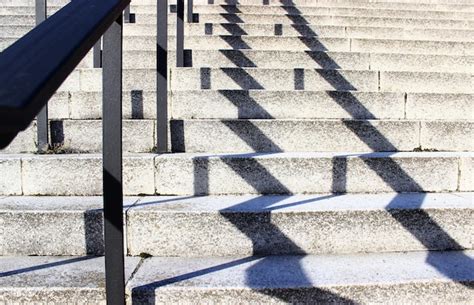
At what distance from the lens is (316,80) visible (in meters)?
3.67

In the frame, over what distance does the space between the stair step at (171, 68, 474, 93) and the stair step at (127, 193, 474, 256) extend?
1.39 meters

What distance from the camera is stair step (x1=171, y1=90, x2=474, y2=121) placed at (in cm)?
321

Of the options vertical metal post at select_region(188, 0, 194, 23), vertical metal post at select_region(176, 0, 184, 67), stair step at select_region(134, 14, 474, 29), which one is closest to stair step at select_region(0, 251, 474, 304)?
vertical metal post at select_region(176, 0, 184, 67)

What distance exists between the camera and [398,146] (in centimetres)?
298

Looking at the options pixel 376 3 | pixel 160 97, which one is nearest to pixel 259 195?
pixel 160 97

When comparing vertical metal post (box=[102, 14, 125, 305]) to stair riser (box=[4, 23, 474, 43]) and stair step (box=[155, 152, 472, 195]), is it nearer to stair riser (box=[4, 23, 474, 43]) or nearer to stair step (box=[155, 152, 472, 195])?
stair step (box=[155, 152, 472, 195])

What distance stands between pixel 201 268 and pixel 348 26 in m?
3.75

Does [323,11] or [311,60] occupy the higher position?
[323,11]

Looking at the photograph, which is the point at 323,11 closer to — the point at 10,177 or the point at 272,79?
the point at 272,79

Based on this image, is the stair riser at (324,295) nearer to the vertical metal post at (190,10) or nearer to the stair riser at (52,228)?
the stair riser at (52,228)

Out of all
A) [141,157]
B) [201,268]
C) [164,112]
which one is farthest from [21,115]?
[164,112]

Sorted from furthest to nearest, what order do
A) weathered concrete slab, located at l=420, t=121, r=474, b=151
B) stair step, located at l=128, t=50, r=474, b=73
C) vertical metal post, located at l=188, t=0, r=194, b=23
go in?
vertical metal post, located at l=188, t=0, r=194, b=23 < stair step, located at l=128, t=50, r=474, b=73 < weathered concrete slab, located at l=420, t=121, r=474, b=151

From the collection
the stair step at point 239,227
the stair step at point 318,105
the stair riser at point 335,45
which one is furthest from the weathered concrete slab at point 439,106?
the stair riser at point 335,45

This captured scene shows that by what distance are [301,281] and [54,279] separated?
3.19ft
